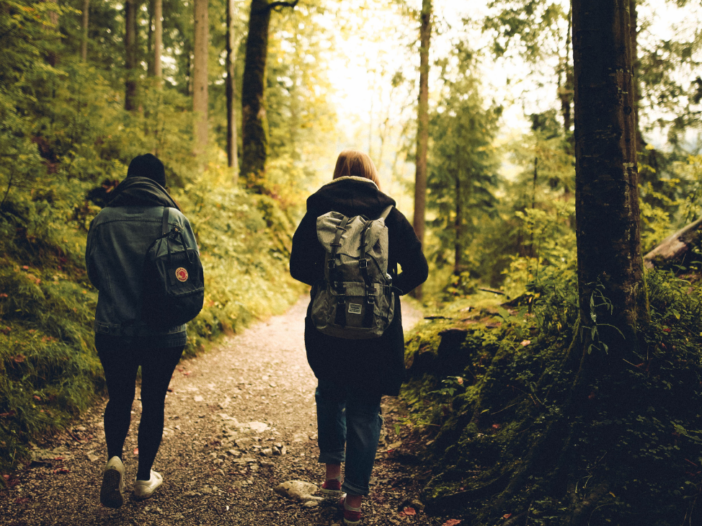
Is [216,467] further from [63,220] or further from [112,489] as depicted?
[63,220]

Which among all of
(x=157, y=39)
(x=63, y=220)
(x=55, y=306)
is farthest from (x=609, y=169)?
(x=157, y=39)

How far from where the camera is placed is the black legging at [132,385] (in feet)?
8.16

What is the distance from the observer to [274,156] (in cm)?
1986

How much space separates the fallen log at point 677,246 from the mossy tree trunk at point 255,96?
436 inches

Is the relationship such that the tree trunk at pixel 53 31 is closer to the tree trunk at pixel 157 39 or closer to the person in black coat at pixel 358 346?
the tree trunk at pixel 157 39

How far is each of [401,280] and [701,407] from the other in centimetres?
173

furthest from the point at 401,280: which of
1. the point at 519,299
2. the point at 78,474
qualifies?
the point at 78,474

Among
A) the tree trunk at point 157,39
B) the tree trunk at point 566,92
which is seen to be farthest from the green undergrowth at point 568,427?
the tree trunk at point 157,39

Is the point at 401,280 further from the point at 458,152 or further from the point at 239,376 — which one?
the point at 458,152

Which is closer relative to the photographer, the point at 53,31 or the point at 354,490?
the point at 354,490

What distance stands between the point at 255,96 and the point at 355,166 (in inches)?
448

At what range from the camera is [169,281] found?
254cm

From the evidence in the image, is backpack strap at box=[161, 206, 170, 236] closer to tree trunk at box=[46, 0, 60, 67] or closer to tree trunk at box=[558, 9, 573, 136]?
tree trunk at box=[46, 0, 60, 67]

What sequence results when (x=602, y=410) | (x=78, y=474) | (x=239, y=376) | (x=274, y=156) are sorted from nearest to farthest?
(x=602, y=410) → (x=78, y=474) → (x=239, y=376) → (x=274, y=156)
